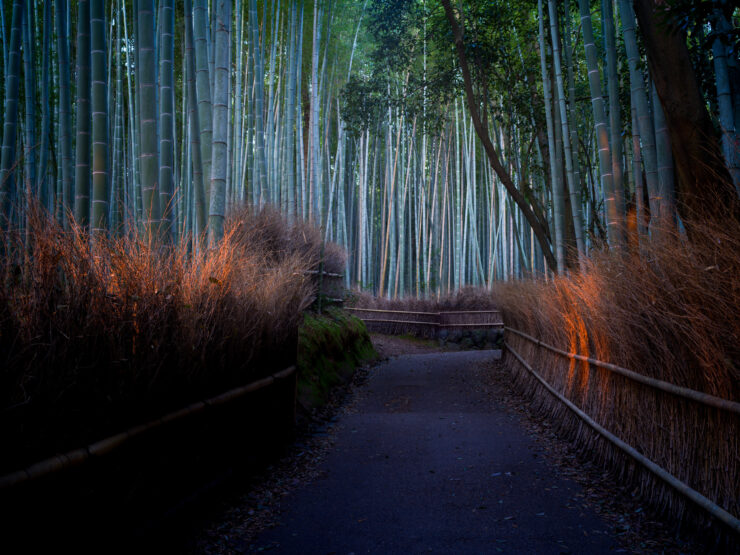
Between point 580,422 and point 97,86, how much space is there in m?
3.73

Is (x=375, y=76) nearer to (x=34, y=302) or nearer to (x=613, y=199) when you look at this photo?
(x=613, y=199)

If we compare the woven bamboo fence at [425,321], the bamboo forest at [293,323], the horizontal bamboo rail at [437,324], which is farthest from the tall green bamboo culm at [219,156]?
the horizontal bamboo rail at [437,324]

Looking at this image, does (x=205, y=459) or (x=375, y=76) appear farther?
(x=375, y=76)

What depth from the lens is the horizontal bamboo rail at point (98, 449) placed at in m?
1.26

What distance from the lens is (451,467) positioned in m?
2.94

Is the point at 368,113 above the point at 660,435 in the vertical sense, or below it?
above

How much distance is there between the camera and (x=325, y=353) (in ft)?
18.5

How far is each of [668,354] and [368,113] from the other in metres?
8.57

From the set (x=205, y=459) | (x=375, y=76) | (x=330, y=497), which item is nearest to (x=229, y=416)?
(x=205, y=459)

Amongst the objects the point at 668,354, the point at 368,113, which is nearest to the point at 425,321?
the point at 368,113

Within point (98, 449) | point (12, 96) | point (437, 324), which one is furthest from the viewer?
point (437, 324)

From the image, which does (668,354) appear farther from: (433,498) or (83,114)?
(83,114)

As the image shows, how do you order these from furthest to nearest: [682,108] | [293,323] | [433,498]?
[293,323], [682,108], [433,498]

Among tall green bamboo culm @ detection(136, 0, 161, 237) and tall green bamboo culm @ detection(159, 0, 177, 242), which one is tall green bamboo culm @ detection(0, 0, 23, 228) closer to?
tall green bamboo culm @ detection(159, 0, 177, 242)
